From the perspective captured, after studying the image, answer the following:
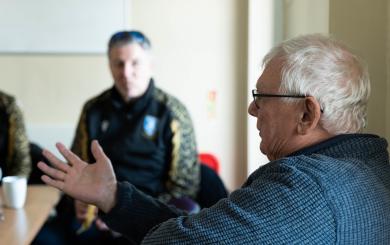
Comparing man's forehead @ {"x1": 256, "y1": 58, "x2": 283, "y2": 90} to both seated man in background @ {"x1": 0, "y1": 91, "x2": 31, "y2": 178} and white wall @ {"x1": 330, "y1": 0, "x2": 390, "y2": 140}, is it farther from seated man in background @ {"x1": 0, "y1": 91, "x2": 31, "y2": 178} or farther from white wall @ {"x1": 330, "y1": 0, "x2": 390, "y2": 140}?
seated man in background @ {"x1": 0, "y1": 91, "x2": 31, "y2": 178}

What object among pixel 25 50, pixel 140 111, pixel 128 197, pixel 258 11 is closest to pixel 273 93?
pixel 128 197

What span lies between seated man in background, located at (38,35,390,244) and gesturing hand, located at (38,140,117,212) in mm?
339

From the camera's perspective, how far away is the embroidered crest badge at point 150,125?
2264 mm

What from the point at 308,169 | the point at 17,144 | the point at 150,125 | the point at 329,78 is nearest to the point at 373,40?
the point at 329,78

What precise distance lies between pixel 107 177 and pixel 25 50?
1880 mm

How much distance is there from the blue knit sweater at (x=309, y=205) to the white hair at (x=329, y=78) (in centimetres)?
5

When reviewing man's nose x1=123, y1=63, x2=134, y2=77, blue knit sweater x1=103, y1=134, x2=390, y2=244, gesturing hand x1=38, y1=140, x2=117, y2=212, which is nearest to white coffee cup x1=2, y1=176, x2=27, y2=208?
gesturing hand x1=38, y1=140, x2=117, y2=212

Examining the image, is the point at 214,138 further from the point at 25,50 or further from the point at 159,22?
Answer: the point at 25,50

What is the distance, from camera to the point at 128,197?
4.48ft

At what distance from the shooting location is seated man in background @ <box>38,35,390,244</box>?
2.96 ft

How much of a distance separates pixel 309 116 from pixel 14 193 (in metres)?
1.21

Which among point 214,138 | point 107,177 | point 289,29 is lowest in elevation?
point 214,138

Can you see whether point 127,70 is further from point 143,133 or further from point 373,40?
point 373,40

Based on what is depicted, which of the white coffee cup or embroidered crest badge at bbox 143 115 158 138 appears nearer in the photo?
the white coffee cup
